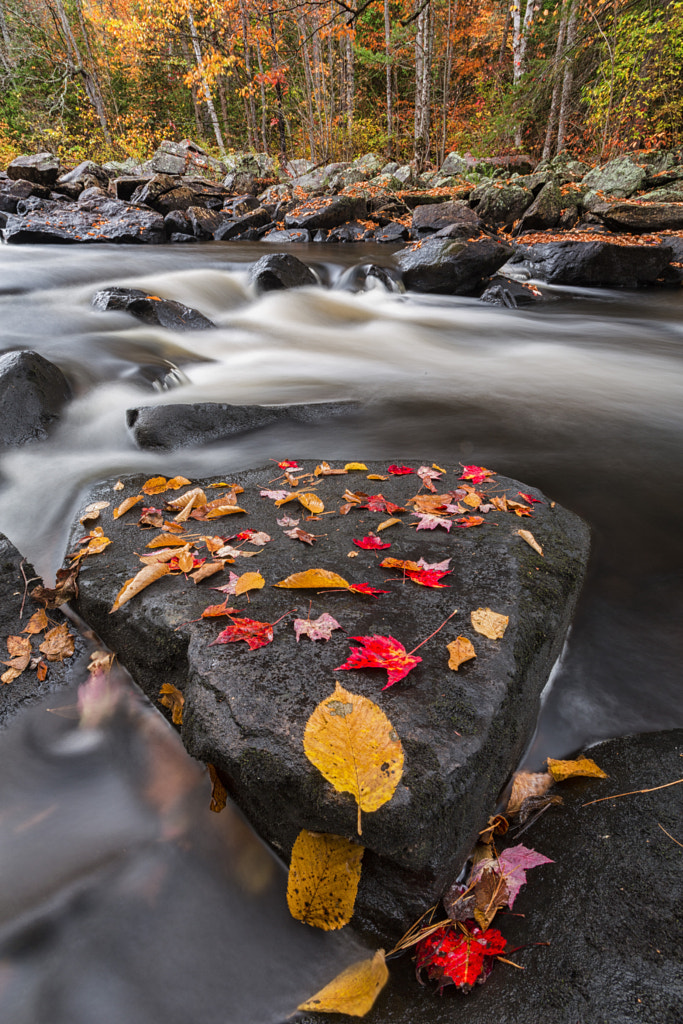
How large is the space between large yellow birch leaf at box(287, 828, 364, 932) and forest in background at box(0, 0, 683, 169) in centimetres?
1864

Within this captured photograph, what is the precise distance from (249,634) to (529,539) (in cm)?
128

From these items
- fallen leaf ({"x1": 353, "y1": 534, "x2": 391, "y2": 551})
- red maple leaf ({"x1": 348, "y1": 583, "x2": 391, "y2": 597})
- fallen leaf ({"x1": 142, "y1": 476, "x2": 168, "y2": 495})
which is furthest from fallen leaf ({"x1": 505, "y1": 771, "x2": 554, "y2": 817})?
fallen leaf ({"x1": 142, "y1": 476, "x2": 168, "y2": 495})

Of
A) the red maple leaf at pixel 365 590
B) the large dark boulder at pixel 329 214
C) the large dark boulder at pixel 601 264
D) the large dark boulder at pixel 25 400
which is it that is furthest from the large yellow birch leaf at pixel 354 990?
the large dark boulder at pixel 329 214

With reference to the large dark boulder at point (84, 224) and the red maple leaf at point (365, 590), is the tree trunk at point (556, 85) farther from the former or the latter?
the red maple leaf at point (365, 590)

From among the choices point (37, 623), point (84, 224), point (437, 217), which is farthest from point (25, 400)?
point (437, 217)

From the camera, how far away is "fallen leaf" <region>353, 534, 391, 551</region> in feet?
7.10

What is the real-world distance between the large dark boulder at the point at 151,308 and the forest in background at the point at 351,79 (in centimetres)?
1239

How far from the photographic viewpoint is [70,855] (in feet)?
4.82

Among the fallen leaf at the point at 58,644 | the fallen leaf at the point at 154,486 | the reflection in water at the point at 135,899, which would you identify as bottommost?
the reflection in water at the point at 135,899

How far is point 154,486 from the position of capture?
2.89 metres

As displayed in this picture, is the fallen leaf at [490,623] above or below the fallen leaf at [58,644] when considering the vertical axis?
above

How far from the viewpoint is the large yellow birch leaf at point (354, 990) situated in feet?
3.81

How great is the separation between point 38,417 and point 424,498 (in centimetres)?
292

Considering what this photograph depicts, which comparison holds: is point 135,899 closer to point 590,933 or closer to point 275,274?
point 590,933
